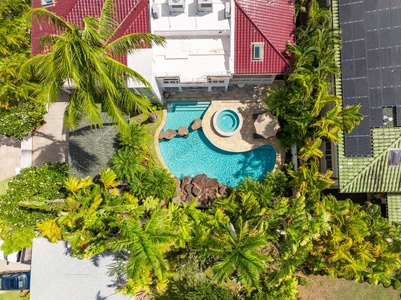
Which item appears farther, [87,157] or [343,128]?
[87,157]

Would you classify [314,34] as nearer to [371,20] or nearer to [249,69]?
[371,20]

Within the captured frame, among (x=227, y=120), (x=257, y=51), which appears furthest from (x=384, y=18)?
(x=227, y=120)

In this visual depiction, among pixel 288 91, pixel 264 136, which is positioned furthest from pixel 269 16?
pixel 264 136

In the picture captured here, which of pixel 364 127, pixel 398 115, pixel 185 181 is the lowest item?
pixel 185 181

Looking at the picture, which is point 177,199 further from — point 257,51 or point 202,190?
point 257,51

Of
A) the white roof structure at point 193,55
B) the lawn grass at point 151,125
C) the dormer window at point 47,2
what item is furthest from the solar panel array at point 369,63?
the dormer window at point 47,2
